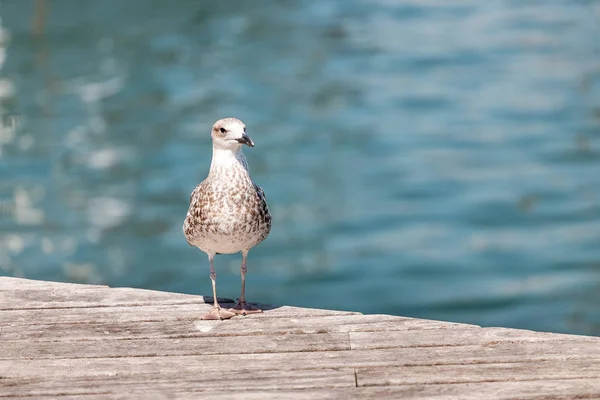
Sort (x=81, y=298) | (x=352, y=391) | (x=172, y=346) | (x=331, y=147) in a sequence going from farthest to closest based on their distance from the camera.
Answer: (x=331, y=147) < (x=81, y=298) < (x=172, y=346) < (x=352, y=391)

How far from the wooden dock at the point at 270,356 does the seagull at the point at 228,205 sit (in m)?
0.40

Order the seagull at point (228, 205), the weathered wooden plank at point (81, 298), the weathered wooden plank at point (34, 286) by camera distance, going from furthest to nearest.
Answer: the weathered wooden plank at point (34, 286), the weathered wooden plank at point (81, 298), the seagull at point (228, 205)

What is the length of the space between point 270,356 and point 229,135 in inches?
51.9

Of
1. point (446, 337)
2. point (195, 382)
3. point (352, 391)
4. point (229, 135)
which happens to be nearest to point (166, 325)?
point (195, 382)

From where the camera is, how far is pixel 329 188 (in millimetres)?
19109

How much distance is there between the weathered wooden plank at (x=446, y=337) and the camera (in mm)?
6266

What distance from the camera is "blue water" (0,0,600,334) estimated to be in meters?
16.2

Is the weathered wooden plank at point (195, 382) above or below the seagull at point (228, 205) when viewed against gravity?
below

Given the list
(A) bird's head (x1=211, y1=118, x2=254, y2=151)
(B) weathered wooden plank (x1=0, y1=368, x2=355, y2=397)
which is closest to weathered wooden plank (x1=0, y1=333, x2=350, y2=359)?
(B) weathered wooden plank (x1=0, y1=368, x2=355, y2=397)

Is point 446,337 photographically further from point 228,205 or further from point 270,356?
point 228,205

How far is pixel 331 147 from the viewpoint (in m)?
20.6

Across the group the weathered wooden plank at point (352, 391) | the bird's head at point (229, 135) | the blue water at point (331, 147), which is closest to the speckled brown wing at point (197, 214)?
the bird's head at point (229, 135)

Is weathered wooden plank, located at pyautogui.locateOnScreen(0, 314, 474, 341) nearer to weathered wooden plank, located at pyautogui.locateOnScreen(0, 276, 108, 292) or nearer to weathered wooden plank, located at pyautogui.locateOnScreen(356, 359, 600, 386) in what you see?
weathered wooden plank, located at pyautogui.locateOnScreen(0, 276, 108, 292)

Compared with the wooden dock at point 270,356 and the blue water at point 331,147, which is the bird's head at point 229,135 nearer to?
the wooden dock at point 270,356
